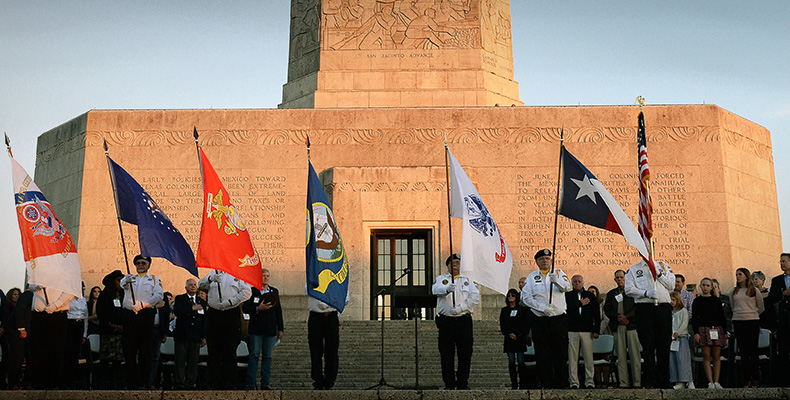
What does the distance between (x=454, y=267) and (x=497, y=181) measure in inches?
341

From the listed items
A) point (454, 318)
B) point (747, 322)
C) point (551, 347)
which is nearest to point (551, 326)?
point (551, 347)

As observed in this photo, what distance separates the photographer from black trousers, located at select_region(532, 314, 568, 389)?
10867 millimetres

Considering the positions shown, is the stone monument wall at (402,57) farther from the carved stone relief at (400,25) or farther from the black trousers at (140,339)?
the black trousers at (140,339)

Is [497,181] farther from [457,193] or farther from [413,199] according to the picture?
[457,193]

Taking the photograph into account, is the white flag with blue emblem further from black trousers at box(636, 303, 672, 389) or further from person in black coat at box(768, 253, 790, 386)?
person in black coat at box(768, 253, 790, 386)

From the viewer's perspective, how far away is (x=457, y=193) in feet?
36.6

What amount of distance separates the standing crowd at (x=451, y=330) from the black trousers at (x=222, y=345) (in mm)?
12

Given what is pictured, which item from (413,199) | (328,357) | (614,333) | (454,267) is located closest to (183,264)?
(328,357)

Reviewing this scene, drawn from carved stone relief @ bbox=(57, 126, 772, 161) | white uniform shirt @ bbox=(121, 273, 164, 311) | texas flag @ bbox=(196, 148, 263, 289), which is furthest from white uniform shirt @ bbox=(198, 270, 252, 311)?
carved stone relief @ bbox=(57, 126, 772, 161)

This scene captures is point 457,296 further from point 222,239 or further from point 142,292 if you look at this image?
point 142,292

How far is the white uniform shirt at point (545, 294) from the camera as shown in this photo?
10.9 metres

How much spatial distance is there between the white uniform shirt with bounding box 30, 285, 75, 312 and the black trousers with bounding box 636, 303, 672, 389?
6.93 meters

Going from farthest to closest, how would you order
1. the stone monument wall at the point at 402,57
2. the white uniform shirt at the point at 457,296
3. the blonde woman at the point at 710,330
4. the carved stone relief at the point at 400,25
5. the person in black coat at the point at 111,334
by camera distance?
the carved stone relief at the point at 400,25 < the stone monument wall at the point at 402,57 < the person in black coat at the point at 111,334 < the blonde woman at the point at 710,330 < the white uniform shirt at the point at 457,296

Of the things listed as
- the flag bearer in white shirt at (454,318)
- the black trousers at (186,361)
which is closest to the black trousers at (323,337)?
the flag bearer in white shirt at (454,318)
